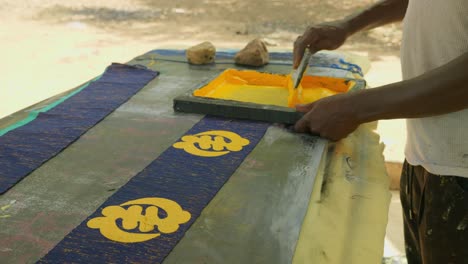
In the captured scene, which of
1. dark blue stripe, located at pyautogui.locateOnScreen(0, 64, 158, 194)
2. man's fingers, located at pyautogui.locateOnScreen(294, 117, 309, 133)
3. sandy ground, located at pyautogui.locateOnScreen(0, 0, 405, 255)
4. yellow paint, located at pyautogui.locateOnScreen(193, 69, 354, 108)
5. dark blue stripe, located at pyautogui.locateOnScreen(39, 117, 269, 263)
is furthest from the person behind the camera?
sandy ground, located at pyautogui.locateOnScreen(0, 0, 405, 255)

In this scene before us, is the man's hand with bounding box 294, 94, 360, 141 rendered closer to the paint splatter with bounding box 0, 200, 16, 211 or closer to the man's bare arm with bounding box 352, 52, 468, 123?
the man's bare arm with bounding box 352, 52, 468, 123

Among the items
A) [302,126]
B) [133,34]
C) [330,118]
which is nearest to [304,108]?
[302,126]

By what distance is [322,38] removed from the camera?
73.7 inches

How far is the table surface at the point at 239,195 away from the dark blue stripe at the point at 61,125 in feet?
0.11

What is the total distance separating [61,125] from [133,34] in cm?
519

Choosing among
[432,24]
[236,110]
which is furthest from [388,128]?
[432,24]

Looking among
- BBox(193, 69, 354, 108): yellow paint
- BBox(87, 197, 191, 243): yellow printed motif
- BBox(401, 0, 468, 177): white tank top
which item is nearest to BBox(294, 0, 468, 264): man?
BBox(401, 0, 468, 177): white tank top

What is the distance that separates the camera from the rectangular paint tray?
162cm

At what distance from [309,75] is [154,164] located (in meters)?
0.86

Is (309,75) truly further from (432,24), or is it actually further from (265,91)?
(432,24)

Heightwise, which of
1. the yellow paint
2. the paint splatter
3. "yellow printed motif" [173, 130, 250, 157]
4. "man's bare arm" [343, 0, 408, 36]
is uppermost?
"man's bare arm" [343, 0, 408, 36]

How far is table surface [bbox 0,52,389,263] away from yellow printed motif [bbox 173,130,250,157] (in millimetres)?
46

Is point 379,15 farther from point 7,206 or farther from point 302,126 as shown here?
point 7,206

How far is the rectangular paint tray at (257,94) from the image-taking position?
5.31ft
